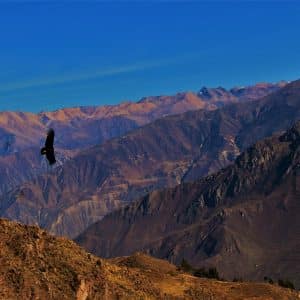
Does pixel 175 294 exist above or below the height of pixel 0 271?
below

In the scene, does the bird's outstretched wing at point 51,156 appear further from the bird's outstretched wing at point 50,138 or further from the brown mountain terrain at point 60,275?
the brown mountain terrain at point 60,275

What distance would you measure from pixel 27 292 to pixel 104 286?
28.7 feet

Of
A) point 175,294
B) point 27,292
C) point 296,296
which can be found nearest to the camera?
point 27,292

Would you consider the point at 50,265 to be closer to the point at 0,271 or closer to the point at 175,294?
the point at 0,271

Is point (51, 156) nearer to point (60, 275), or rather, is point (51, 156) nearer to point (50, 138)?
point (50, 138)

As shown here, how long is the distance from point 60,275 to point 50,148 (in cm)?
3456

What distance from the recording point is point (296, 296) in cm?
9325

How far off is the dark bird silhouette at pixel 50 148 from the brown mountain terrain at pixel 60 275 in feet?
103

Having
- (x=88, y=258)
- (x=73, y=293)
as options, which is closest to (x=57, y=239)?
(x=88, y=258)

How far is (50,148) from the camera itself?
42.5 meters

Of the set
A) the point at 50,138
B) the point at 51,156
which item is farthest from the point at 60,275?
the point at 50,138

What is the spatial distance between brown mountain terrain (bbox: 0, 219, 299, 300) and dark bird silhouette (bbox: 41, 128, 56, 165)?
31297mm

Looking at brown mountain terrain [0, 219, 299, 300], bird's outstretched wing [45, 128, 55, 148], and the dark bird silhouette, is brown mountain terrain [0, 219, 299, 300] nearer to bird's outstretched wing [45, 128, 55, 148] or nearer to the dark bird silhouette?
the dark bird silhouette

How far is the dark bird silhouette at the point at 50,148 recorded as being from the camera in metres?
41.6
